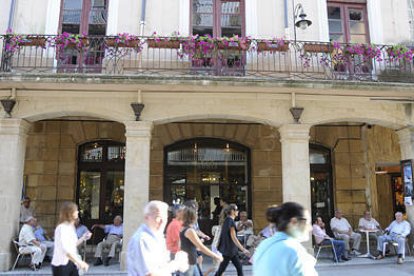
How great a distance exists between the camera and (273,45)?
10.2 m

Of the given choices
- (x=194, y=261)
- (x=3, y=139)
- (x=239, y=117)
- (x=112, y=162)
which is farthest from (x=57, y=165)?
(x=194, y=261)

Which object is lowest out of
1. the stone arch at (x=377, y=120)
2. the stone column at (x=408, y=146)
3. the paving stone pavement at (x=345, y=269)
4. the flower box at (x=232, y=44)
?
the paving stone pavement at (x=345, y=269)

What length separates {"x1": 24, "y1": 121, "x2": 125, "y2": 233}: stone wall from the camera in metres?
12.2

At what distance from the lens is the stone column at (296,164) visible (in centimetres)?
984

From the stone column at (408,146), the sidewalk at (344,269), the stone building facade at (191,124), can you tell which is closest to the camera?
the sidewalk at (344,269)

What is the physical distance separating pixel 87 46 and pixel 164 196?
509 cm

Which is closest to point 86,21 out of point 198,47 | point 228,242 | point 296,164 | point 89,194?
point 198,47

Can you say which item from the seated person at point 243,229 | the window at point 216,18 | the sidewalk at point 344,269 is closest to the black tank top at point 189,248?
the sidewalk at point 344,269

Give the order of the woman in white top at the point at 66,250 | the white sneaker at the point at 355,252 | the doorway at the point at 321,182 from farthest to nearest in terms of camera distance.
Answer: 1. the doorway at the point at 321,182
2. the white sneaker at the point at 355,252
3. the woman in white top at the point at 66,250

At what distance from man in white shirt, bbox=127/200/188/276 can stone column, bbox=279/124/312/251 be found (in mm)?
6476

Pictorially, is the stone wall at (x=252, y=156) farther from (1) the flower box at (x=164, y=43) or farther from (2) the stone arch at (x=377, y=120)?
(1) the flower box at (x=164, y=43)

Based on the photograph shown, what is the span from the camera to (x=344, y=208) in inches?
507

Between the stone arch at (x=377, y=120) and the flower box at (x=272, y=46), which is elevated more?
the flower box at (x=272, y=46)

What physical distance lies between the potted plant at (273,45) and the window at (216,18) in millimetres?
1108
